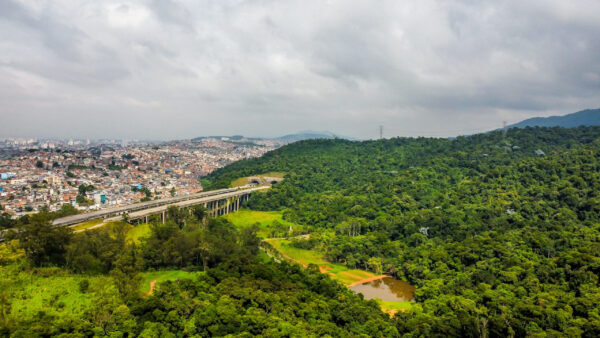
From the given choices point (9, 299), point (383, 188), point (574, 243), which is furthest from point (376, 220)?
point (9, 299)

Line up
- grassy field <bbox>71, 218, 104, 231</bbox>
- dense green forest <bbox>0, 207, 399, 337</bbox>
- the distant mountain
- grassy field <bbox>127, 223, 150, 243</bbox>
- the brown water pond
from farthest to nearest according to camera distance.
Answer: the distant mountain → grassy field <bbox>71, 218, 104, 231</bbox> → grassy field <bbox>127, 223, 150, 243</bbox> → the brown water pond → dense green forest <bbox>0, 207, 399, 337</bbox>

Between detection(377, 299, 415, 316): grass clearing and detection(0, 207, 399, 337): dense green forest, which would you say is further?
detection(377, 299, 415, 316): grass clearing

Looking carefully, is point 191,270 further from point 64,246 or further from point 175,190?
point 175,190

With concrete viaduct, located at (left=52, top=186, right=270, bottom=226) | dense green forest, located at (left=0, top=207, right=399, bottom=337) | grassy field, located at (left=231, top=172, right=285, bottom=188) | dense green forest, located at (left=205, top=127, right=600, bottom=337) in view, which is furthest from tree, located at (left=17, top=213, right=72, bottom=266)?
grassy field, located at (left=231, top=172, right=285, bottom=188)

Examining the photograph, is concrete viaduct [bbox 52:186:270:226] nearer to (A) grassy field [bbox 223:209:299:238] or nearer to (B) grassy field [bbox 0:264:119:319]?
(A) grassy field [bbox 223:209:299:238]

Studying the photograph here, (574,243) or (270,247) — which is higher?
(574,243)

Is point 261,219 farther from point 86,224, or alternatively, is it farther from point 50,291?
point 50,291

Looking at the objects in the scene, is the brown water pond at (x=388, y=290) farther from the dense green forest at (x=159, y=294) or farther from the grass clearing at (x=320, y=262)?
the dense green forest at (x=159, y=294)
